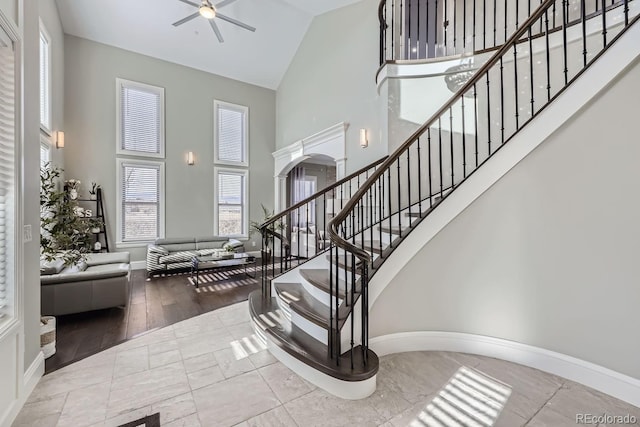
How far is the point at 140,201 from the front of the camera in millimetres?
Answer: 5926

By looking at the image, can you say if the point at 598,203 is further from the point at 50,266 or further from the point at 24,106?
the point at 50,266

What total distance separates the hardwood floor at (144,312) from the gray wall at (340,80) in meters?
3.02

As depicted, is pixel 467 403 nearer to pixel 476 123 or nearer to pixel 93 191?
Result: pixel 476 123

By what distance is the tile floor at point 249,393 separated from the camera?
1.75m

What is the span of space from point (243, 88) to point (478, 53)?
18.2ft

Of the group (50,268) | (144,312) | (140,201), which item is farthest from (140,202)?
(144,312)

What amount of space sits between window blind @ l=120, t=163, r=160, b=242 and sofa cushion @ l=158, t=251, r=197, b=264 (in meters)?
0.95

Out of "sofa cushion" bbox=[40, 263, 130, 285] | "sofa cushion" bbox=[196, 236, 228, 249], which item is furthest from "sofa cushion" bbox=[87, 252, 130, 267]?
"sofa cushion" bbox=[196, 236, 228, 249]

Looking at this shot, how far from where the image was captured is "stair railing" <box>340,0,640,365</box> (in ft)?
7.06

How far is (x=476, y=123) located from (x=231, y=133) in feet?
19.1

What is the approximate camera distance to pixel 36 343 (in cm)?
213

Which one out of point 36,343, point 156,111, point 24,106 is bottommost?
point 36,343

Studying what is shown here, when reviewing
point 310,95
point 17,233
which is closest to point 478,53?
point 310,95

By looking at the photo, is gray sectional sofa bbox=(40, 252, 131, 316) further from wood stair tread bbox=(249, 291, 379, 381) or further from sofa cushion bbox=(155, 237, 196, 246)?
sofa cushion bbox=(155, 237, 196, 246)
